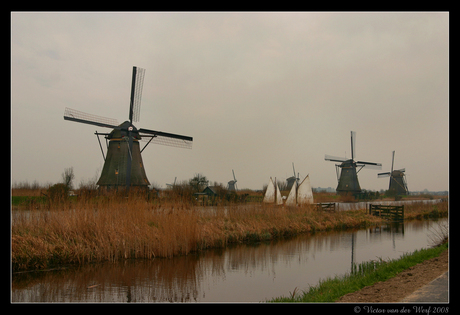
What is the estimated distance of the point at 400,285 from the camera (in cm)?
592

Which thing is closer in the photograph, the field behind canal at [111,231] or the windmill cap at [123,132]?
the field behind canal at [111,231]

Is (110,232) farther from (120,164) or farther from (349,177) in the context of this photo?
(349,177)

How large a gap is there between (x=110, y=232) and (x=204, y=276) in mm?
3271

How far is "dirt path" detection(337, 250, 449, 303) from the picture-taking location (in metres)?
5.24

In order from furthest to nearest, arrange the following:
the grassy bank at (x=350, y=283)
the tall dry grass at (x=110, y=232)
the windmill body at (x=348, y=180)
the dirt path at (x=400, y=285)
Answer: the windmill body at (x=348, y=180), the tall dry grass at (x=110, y=232), the grassy bank at (x=350, y=283), the dirt path at (x=400, y=285)

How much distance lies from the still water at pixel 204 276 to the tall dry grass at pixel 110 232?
1.36 ft

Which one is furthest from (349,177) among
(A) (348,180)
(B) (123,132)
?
(B) (123,132)

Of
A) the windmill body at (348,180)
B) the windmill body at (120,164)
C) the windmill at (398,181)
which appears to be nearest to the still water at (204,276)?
the windmill body at (120,164)

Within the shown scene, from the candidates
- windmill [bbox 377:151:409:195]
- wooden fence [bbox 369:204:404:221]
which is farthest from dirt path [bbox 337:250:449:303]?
windmill [bbox 377:151:409:195]

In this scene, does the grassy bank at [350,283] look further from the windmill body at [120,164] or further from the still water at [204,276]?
the windmill body at [120,164]

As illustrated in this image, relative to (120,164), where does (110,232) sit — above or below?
below

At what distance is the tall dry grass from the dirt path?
20.8 ft

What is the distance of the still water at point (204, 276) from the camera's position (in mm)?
6953
